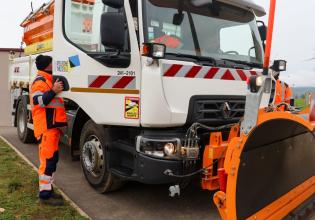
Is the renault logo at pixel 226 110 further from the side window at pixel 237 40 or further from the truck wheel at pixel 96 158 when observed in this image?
the truck wheel at pixel 96 158

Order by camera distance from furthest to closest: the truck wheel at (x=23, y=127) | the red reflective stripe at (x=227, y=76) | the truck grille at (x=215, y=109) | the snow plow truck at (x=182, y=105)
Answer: the truck wheel at (x=23, y=127), the red reflective stripe at (x=227, y=76), the truck grille at (x=215, y=109), the snow plow truck at (x=182, y=105)

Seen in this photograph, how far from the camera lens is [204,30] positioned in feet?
13.7

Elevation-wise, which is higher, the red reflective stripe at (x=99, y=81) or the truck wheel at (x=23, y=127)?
the red reflective stripe at (x=99, y=81)

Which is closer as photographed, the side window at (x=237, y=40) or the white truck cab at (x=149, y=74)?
the white truck cab at (x=149, y=74)

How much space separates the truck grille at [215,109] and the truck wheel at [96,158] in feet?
3.66

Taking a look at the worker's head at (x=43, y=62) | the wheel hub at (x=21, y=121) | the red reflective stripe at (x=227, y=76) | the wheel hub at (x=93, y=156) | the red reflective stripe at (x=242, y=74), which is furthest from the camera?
the wheel hub at (x=21, y=121)

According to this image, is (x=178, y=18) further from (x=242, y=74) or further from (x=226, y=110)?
(x=226, y=110)

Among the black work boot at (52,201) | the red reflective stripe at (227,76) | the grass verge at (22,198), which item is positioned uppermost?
the red reflective stripe at (227,76)

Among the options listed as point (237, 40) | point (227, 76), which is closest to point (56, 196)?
point (227, 76)

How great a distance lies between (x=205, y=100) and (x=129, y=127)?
87 centimetres

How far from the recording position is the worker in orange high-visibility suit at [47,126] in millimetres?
4184

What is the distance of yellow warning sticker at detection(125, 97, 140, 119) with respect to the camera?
3822 mm

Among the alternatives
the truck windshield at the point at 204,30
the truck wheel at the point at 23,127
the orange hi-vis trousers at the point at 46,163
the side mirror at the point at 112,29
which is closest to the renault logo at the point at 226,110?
the truck windshield at the point at 204,30

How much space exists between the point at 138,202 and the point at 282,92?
7.94ft
